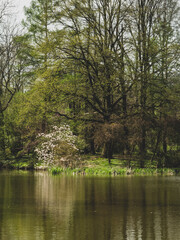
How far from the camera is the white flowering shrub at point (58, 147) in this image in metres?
27.9

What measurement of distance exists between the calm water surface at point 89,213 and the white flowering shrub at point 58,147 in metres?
11.8

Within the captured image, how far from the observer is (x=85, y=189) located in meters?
16.0

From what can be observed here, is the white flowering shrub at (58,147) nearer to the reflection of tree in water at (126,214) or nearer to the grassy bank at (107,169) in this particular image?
the grassy bank at (107,169)

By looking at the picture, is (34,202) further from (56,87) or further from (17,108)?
(17,108)

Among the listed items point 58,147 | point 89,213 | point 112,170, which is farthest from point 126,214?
point 58,147

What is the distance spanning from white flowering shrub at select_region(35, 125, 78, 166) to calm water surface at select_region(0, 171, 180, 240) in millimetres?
11783

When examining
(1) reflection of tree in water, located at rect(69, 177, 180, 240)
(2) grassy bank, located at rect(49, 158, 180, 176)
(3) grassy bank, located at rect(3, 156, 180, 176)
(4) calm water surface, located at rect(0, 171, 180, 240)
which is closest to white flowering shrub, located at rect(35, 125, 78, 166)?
(3) grassy bank, located at rect(3, 156, 180, 176)

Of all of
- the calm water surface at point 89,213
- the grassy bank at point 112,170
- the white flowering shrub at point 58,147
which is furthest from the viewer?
the white flowering shrub at point 58,147

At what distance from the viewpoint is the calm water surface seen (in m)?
7.83

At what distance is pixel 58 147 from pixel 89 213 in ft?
59.6

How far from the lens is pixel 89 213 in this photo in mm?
10281

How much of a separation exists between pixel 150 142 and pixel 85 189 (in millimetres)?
13298

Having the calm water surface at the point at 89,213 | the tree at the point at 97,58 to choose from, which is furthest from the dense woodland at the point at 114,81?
the calm water surface at the point at 89,213

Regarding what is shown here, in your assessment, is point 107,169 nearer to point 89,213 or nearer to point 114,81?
point 114,81
